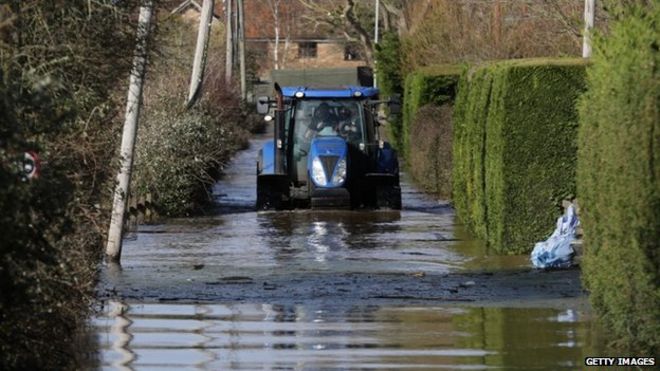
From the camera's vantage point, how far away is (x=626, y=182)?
9406 millimetres

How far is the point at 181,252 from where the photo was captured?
17.8 metres

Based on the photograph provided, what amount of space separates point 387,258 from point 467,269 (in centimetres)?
130

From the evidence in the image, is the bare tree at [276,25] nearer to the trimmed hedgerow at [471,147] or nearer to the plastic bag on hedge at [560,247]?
the trimmed hedgerow at [471,147]

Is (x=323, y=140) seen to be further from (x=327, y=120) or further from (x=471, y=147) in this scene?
(x=471, y=147)

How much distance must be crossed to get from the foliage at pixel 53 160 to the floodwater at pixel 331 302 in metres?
1.04

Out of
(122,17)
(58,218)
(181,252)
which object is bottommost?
(181,252)

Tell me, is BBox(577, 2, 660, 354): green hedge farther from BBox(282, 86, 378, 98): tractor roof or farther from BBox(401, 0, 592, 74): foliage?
BBox(401, 0, 592, 74): foliage

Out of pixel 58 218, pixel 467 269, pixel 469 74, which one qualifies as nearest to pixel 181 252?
pixel 467 269

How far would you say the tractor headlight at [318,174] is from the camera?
22547 millimetres

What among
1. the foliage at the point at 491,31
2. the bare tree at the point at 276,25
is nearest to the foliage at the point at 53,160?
the foliage at the point at 491,31

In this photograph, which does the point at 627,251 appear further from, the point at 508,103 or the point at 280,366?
the point at 508,103

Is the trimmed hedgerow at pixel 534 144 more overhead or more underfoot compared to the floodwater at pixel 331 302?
more overhead

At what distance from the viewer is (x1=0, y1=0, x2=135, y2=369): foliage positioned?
680 cm
